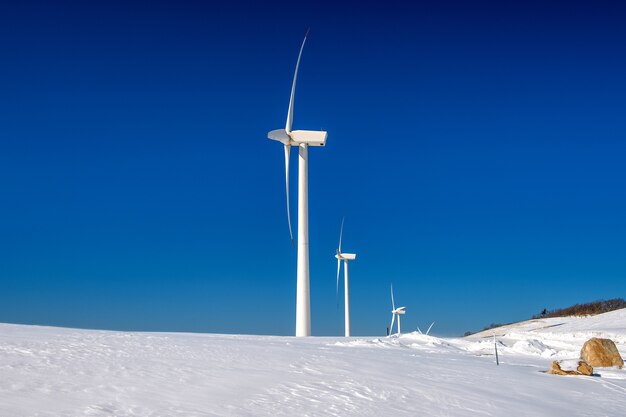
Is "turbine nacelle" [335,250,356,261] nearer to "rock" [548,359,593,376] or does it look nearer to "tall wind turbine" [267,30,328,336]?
"tall wind turbine" [267,30,328,336]

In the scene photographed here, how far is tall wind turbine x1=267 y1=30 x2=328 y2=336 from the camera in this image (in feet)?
85.4

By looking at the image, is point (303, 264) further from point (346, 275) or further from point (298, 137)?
point (346, 275)

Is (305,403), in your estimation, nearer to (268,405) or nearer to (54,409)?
(268,405)

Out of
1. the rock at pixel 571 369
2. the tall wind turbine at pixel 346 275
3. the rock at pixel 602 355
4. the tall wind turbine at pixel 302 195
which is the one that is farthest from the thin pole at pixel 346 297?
the rock at pixel 571 369

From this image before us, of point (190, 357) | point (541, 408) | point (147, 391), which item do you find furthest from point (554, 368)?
point (147, 391)

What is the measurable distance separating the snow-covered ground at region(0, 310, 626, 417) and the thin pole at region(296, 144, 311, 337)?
1180cm

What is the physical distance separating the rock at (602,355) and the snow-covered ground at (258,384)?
2.53 meters

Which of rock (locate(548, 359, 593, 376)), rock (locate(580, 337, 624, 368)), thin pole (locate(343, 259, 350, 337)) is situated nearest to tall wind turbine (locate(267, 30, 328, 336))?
rock (locate(580, 337, 624, 368))

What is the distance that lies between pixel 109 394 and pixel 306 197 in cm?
2132

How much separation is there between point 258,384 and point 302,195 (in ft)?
64.6

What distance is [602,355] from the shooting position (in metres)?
16.6

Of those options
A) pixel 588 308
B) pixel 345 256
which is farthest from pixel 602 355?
pixel 588 308

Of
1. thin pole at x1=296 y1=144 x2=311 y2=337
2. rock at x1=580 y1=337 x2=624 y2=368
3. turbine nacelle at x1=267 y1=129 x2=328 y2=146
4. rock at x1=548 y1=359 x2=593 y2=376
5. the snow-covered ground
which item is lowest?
the snow-covered ground

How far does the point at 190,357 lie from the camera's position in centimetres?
1038
